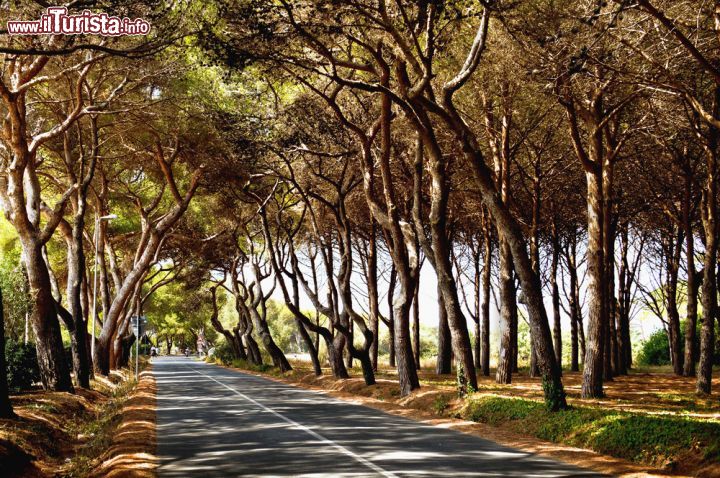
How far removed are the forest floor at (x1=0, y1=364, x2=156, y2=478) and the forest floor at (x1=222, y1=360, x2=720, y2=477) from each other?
606cm

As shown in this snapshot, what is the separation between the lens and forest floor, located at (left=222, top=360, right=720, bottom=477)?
10148 millimetres

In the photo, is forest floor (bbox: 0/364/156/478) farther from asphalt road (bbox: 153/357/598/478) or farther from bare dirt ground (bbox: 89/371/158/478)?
asphalt road (bbox: 153/357/598/478)

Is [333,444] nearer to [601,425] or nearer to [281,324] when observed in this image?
[601,425]

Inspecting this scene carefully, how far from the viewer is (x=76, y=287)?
2377 centimetres

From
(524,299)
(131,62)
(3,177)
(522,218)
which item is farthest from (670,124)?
(3,177)

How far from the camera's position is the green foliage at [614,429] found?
1033 centimetres

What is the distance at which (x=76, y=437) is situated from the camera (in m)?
15.2

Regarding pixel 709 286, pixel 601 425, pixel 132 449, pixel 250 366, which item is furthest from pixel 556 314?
Answer: pixel 132 449

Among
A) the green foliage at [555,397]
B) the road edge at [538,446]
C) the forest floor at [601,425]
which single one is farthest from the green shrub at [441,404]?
the green foliage at [555,397]

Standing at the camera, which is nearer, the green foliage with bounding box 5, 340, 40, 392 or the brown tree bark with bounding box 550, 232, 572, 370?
the green foliage with bounding box 5, 340, 40, 392

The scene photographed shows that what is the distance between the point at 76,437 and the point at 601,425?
10.1 meters

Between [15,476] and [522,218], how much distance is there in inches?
1066

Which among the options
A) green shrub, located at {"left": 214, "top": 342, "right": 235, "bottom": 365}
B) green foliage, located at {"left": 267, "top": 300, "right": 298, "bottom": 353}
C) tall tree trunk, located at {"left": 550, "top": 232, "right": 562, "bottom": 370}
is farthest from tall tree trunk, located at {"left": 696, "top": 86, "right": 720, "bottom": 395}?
green foliage, located at {"left": 267, "top": 300, "right": 298, "bottom": 353}

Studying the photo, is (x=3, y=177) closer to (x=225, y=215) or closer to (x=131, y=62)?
(x=131, y=62)
